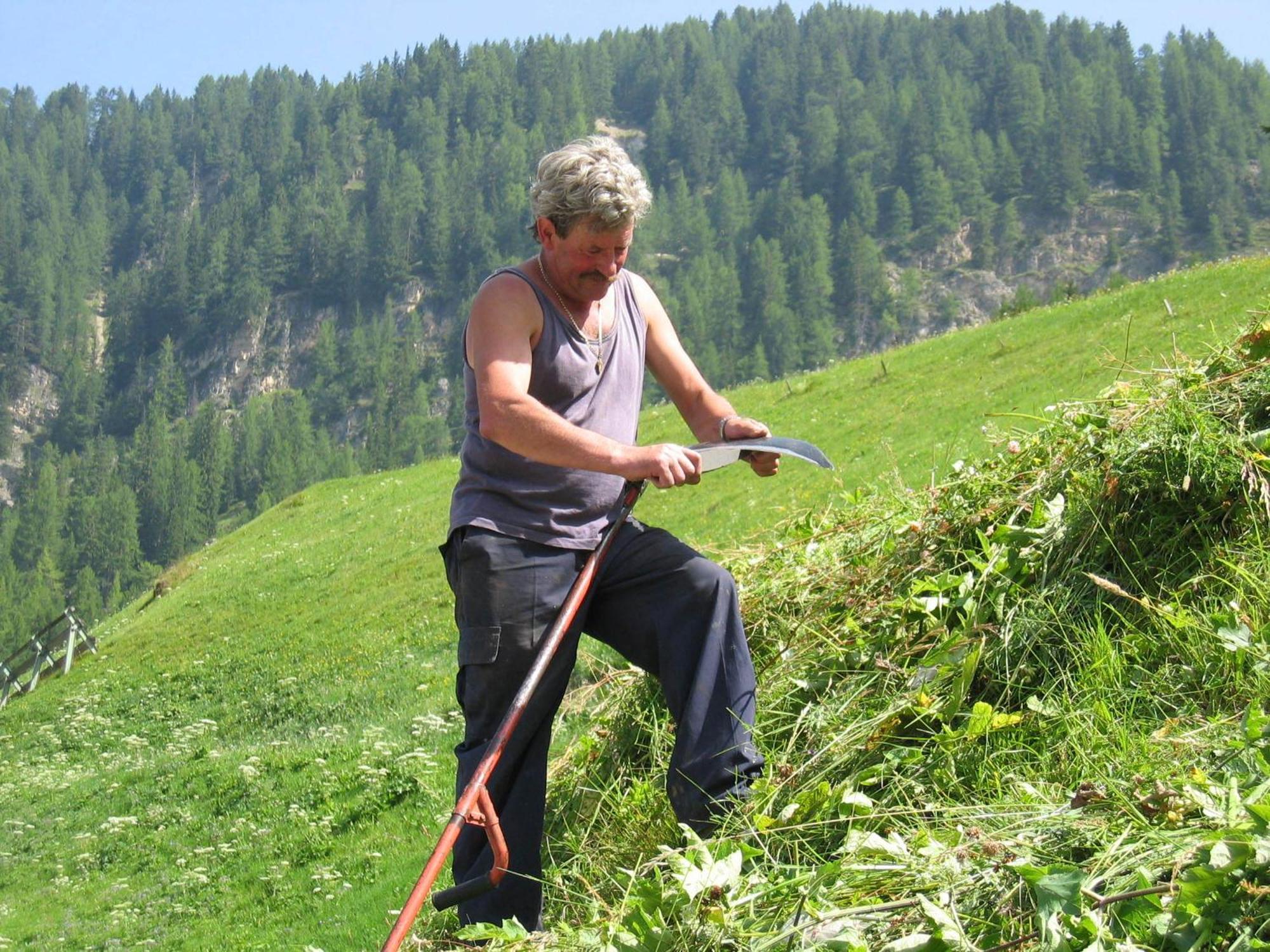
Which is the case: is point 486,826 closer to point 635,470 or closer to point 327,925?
point 635,470

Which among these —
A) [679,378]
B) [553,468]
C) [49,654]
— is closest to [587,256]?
[553,468]

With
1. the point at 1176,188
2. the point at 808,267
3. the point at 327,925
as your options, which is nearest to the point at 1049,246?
the point at 1176,188

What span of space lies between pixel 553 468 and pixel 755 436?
0.71 m

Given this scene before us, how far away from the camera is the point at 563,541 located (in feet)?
15.4

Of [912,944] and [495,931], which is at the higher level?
[912,944]

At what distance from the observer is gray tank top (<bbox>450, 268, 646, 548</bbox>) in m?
4.66

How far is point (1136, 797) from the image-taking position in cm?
346

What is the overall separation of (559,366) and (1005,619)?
5.37ft

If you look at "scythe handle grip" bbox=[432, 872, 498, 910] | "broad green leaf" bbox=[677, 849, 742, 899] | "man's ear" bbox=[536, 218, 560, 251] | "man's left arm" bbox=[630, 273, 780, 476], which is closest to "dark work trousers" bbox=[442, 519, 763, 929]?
"scythe handle grip" bbox=[432, 872, 498, 910]

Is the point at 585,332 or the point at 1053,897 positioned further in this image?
the point at 585,332

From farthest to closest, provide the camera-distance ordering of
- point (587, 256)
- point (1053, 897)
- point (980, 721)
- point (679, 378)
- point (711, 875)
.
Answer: point (679, 378), point (587, 256), point (980, 721), point (711, 875), point (1053, 897)

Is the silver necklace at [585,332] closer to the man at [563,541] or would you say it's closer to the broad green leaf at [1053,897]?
the man at [563,541]

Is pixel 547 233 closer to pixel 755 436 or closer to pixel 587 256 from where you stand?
pixel 587 256

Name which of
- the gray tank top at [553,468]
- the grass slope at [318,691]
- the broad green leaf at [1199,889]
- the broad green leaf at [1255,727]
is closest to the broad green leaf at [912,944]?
the broad green leaf at [1199,889]
